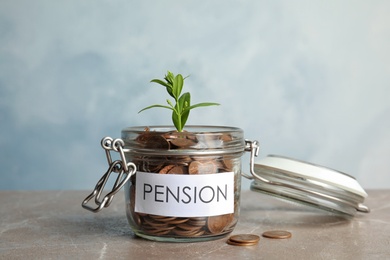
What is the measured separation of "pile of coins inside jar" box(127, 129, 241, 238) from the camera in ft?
2.70

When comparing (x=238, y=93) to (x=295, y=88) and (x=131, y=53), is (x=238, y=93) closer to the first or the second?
(x=295, y=88)

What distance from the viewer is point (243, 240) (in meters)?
0.85

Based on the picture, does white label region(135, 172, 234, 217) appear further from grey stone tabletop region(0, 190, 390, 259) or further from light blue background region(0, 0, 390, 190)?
light blue background region(0, 0, 390, 190)

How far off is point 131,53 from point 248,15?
1.03ft

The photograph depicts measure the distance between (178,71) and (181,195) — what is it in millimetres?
877

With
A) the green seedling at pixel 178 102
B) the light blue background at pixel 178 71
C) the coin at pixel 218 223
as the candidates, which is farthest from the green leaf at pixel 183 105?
the light blue background at pixel 178 71

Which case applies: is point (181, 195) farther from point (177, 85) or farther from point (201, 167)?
point (177, 85)

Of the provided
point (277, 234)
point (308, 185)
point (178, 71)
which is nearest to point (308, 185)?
point (308, 185)

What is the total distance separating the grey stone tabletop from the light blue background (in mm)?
464

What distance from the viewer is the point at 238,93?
1.69m

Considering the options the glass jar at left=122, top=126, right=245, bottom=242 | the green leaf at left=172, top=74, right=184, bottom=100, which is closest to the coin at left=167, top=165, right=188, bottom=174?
the glass jar at left=122, top=126, right=245, bottom=242

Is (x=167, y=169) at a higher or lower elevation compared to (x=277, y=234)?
higher

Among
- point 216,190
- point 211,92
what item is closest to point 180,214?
point 216,190

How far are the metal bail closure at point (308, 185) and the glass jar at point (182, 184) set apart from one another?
13 cm
